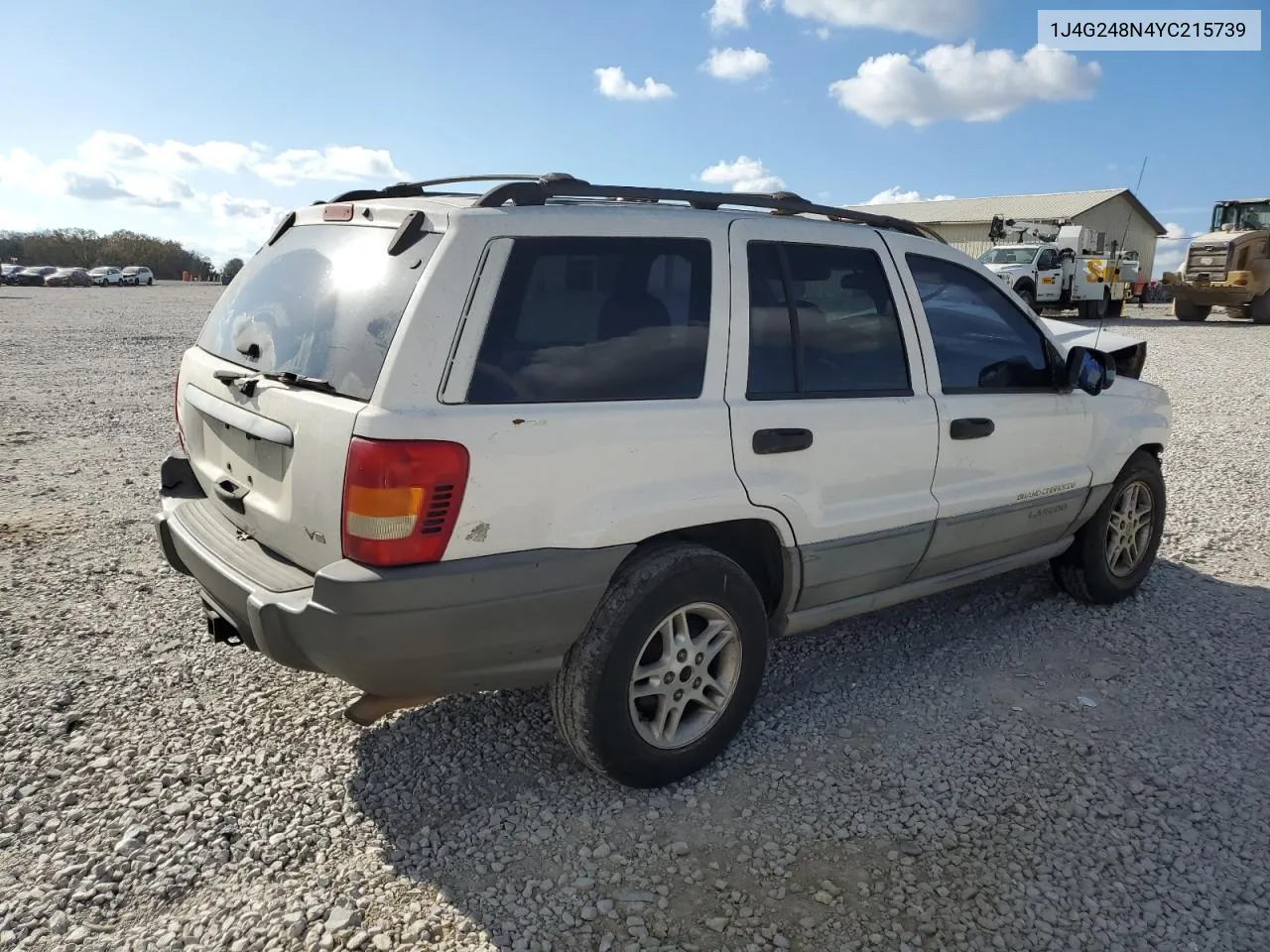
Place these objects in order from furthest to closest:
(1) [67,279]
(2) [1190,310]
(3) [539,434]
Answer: (1) [67,279], (2) [1190,310], (3) [539,434]

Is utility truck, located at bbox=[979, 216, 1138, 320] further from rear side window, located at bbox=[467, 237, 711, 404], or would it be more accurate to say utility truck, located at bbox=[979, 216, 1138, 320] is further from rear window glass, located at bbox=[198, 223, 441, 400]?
rear window glass, located at bbox=[198, 223, 441, 400]

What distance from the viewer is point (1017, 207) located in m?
47.9

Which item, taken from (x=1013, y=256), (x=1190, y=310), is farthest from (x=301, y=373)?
(x=1190, y=310)

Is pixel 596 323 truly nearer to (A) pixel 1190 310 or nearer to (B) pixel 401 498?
(B) pixel 401 498

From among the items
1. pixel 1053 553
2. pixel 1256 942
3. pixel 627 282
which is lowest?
pixel 1256 942

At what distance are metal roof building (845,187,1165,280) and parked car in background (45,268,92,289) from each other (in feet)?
154

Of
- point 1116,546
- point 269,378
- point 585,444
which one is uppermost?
point 269,378

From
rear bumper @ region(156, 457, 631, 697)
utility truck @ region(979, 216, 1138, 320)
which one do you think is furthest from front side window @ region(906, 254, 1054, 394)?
utility truck @ region(979, 216, 1138, 320)

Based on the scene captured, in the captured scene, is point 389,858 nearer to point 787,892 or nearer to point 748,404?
point 787,892

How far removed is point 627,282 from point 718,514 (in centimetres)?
80

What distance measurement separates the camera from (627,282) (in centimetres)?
289

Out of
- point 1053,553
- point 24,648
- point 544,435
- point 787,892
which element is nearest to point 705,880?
point 787,892

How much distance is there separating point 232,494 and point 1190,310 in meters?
28.9

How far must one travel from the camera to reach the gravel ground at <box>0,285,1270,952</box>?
2504mm
